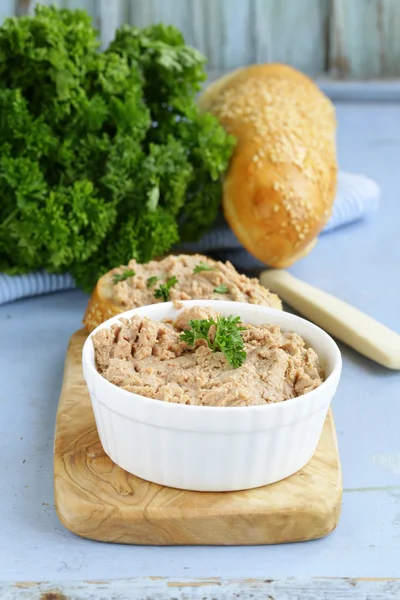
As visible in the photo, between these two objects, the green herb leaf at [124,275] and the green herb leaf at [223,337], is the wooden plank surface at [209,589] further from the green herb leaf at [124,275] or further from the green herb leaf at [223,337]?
the green herb leaf at [124,275]

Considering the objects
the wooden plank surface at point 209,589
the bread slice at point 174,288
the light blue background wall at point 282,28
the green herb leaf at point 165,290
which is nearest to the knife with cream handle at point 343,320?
the bread slice at point 174,288

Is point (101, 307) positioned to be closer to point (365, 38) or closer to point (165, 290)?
point (165, 290)

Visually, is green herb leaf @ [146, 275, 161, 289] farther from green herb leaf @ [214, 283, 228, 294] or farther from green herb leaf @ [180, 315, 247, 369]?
green herb leaf @ [180, 315, 247, 369]

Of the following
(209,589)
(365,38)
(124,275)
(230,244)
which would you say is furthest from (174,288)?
(365,38)

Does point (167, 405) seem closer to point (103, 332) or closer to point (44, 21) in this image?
point (103, 332)

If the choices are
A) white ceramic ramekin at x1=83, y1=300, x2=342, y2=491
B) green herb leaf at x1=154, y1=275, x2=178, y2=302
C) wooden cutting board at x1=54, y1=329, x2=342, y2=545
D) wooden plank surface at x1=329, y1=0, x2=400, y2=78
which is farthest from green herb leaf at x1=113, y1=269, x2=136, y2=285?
wooden plank surface at x1=329, y1=0, x2=400, y2=78

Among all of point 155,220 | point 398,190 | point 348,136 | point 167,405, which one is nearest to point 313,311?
point 155,220
